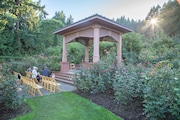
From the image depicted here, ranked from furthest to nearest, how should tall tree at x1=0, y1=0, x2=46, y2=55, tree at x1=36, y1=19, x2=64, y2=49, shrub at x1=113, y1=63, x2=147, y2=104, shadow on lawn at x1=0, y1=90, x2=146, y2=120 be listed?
tree at x1=36, y1=19, x2=64, y2=49 < tall tree at x1=0, y1=0, x2=46, y2=55 < shrub at x1=113, y1=63, x2=147, y2=104 < shadow on lawn at x1=0, y1=90, x2=146, y2=120

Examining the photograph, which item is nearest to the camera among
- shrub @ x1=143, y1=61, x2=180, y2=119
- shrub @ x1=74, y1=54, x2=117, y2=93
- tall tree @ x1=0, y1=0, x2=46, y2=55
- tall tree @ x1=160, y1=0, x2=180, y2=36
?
shrub @ x1=143, y1=61, x2=180, y2=119

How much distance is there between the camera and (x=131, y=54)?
14641mm

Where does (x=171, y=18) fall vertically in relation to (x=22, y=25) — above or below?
above

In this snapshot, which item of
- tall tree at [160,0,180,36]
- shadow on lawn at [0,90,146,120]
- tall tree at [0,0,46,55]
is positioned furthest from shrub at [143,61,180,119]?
tall tree at [160,0,180,36]

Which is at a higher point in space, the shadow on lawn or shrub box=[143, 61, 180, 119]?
shrub box=[143, 61, 180, 119]

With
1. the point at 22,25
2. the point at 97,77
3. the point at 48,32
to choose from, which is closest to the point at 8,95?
the point at 97,77

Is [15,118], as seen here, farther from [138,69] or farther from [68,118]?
[138,69]

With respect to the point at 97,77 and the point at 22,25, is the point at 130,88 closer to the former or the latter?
the point at 97,77

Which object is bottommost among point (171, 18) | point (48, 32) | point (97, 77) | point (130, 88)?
point (130, 88)

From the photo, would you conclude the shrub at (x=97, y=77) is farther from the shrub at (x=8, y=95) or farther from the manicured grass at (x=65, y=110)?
the shrub at (x=8, y=95)

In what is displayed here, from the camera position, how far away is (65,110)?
→ 16.0 feet

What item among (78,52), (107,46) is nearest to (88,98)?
(107,46)

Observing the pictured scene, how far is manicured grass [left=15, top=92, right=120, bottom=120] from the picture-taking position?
4.29 meters

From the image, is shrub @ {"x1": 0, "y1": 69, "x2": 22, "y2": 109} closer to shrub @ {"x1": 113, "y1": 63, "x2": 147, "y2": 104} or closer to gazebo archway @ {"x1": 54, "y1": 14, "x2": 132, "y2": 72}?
shrub @ {"x1": 113, "y1": 63, "x2": 147, "y2": 104}
